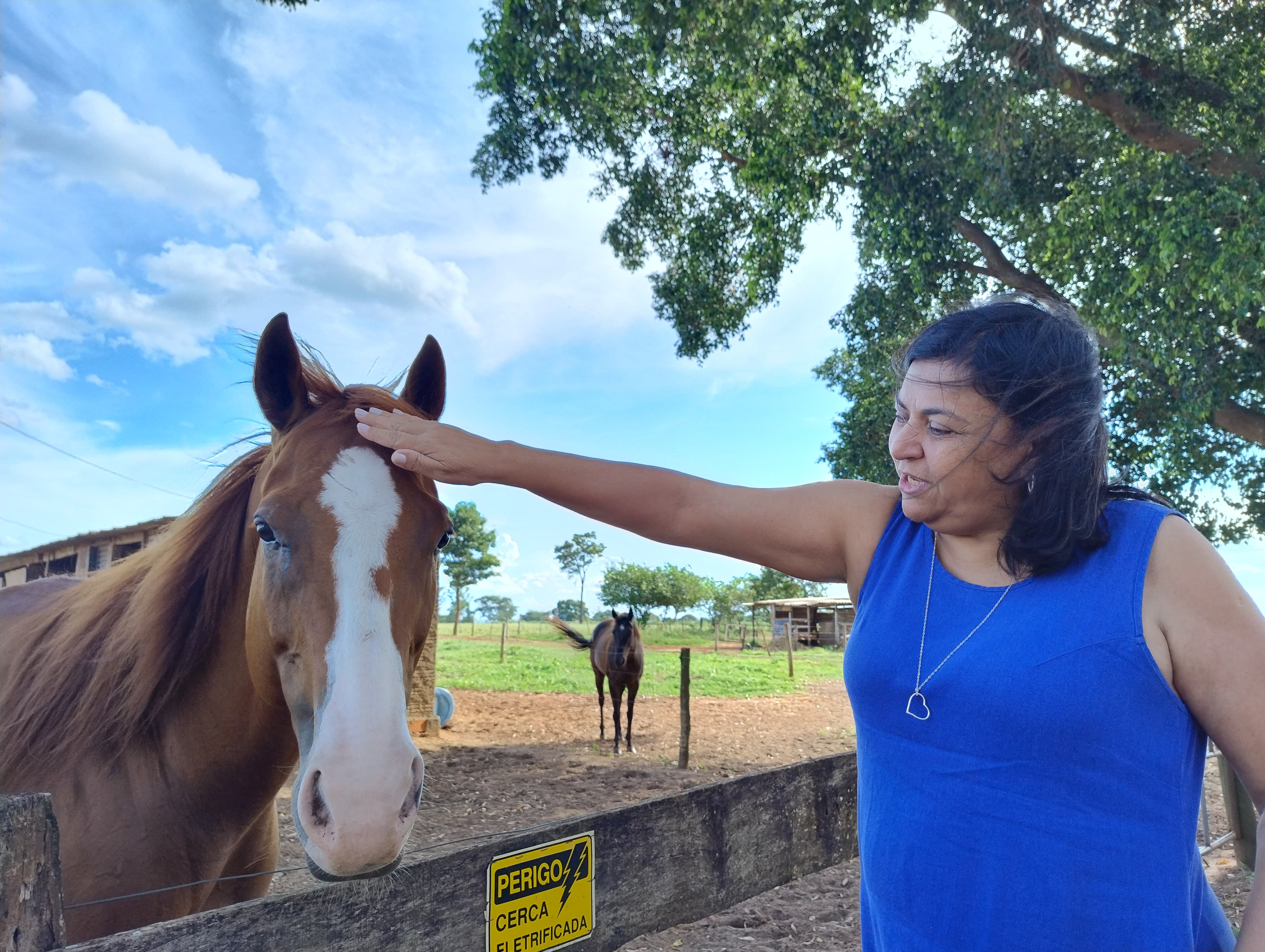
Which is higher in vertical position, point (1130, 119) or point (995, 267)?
point (1130, 119)

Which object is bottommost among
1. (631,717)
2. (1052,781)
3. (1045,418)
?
(631,717)

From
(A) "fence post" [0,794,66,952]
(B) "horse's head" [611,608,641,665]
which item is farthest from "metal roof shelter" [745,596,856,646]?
(A) "fence post" [0,794,66,952]

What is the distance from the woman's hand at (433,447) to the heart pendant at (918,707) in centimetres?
88

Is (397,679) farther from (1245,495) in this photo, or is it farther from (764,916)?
(1245,495)

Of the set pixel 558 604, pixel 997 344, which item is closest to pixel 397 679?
pixel 997 344

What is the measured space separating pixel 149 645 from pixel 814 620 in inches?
1733

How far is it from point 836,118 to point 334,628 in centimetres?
892

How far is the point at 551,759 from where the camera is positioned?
391 inches

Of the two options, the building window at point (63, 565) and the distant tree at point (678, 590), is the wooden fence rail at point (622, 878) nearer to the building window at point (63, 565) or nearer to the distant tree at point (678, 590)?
the building window at point (63, 565)

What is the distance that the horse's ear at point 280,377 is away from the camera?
1880 millimetres

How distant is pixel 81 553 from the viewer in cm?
1041

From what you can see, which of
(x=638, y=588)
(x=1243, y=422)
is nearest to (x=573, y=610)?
(x=638, y=588)

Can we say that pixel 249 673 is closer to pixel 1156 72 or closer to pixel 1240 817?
pixel 1240 817

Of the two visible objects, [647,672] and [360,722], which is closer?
[360,722]
